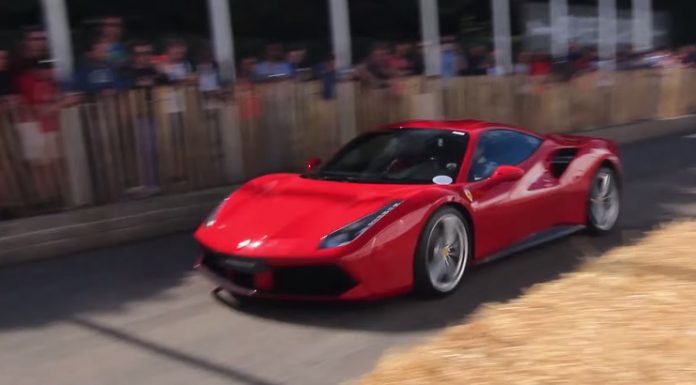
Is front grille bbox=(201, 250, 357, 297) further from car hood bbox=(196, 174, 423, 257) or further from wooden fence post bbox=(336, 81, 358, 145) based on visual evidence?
wooden fence post bbox=(336, 81, 358, 145)

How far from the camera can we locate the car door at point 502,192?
647 centimetres

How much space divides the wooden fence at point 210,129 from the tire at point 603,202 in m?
4.62

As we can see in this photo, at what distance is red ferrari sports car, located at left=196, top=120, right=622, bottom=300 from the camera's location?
5598 millimetres

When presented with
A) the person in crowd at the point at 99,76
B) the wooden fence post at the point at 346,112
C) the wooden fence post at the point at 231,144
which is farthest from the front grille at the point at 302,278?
the wooden fence post at the point at 346,112

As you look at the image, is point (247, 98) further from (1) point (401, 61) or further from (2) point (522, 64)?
(2) point (522, 64)

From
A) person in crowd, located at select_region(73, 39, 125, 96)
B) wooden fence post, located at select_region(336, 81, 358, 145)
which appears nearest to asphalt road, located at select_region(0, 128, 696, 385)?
person in crowd, located at select_region(73, 39, 125, 96)

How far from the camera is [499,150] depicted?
7066 millimetres

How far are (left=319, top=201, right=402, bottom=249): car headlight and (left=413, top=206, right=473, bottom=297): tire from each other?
0.35 m

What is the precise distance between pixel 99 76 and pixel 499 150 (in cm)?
454

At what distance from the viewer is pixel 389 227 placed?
567 centimetres

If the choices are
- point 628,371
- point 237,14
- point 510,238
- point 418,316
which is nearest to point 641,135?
point 237,14

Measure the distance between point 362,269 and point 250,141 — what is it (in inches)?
226

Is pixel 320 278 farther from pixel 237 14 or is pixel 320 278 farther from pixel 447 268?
pixel 237 14

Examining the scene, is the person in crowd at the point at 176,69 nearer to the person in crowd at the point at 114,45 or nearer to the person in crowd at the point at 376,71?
the person in crowd at the point at 114,45
